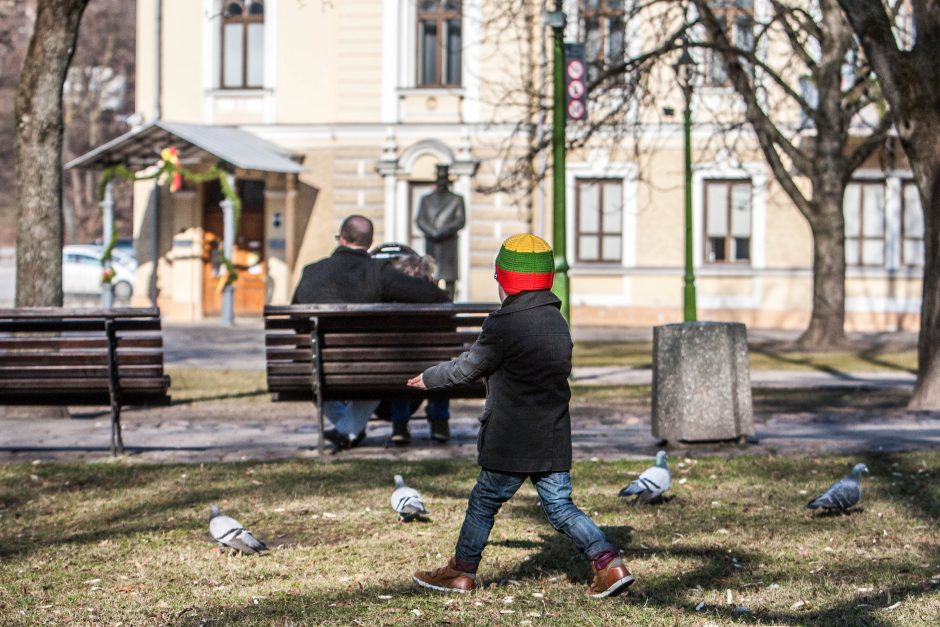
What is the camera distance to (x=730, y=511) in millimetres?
7379

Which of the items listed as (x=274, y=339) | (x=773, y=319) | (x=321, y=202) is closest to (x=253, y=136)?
(x=321, y=202)

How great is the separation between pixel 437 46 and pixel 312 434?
63.6ft

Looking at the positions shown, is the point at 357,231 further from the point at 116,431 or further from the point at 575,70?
the point at 575,70

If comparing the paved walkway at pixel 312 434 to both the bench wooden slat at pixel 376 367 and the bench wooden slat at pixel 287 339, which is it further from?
the bench wooden slat at pixel 287 339

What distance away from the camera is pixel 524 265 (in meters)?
5.59

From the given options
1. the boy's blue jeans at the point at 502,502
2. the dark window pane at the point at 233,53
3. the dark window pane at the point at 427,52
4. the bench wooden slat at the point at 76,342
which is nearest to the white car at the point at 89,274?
the dark window pane at the point at 233,53

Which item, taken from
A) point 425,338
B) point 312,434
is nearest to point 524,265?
point 425,338

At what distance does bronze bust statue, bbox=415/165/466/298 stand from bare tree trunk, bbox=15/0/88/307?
896 cm

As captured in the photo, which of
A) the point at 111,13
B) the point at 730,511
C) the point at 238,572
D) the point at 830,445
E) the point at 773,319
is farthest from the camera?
the point at 111,13

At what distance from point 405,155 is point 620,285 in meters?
5.00

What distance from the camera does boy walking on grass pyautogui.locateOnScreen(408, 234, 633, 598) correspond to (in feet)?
18.4

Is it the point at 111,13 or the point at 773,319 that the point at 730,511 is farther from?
the point at 111,13

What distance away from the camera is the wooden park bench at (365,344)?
9.18 metres

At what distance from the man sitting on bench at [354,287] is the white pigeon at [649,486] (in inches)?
114
